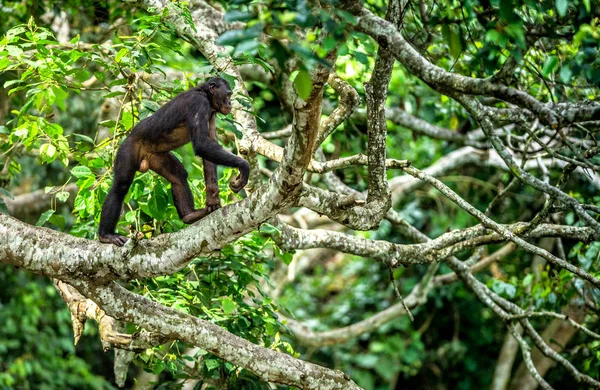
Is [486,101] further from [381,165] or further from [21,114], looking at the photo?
[21,114]

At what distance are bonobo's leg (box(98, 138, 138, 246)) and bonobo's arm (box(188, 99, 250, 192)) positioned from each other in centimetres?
51

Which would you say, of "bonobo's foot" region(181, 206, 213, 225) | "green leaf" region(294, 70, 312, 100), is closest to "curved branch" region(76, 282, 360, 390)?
"bonobo's foot" region(181, 206, 213, 225)

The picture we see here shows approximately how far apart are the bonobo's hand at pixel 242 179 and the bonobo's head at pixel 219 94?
63 cm

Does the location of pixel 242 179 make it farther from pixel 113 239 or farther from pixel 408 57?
pixel 408 57

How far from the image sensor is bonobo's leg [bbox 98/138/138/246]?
4.91m

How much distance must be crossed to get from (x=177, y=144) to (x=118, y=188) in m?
0.56

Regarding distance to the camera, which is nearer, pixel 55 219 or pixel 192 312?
pixel 192 312

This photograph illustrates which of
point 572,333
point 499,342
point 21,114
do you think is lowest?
point 499,342

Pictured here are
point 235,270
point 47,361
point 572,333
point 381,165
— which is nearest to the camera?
point 381,165

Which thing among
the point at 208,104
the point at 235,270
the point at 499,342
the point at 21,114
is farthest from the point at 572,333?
the point at 21,114

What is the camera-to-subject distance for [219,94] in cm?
498

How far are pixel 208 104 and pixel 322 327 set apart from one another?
308 inches

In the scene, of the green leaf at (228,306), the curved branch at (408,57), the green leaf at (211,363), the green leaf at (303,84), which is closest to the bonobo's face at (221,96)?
the green leaf at (228,306)

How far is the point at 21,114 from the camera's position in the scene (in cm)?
512
